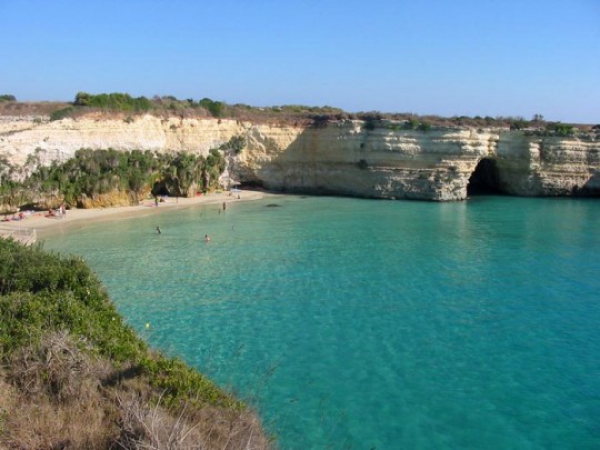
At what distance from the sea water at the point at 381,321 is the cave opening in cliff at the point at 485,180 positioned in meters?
16.0

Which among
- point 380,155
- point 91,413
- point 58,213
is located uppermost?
point 380,155

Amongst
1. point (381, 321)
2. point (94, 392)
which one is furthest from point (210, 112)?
point (94, 392)

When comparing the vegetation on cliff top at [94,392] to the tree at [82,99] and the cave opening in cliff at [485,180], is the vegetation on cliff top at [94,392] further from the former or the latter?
the cave opening in cliff at [485,180]

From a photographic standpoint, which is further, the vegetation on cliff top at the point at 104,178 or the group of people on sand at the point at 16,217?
the vegetation on cliff top at the point at 104,178

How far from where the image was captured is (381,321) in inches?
617

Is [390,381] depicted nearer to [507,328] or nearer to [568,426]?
[568,426]

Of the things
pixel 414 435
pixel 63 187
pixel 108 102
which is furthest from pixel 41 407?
pixel 108 102

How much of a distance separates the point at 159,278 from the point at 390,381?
458 inches

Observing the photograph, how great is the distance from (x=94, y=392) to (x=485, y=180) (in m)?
47.2

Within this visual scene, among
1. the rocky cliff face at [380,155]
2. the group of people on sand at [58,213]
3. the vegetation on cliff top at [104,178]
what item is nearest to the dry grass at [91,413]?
the group of people on sand at [58,213]

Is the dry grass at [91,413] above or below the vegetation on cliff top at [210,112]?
below

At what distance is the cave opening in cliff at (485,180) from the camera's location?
4708 cm

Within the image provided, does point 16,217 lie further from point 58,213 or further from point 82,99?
point 82,99

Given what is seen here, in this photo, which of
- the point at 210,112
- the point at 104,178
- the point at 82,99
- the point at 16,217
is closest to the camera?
the point at 16,217
